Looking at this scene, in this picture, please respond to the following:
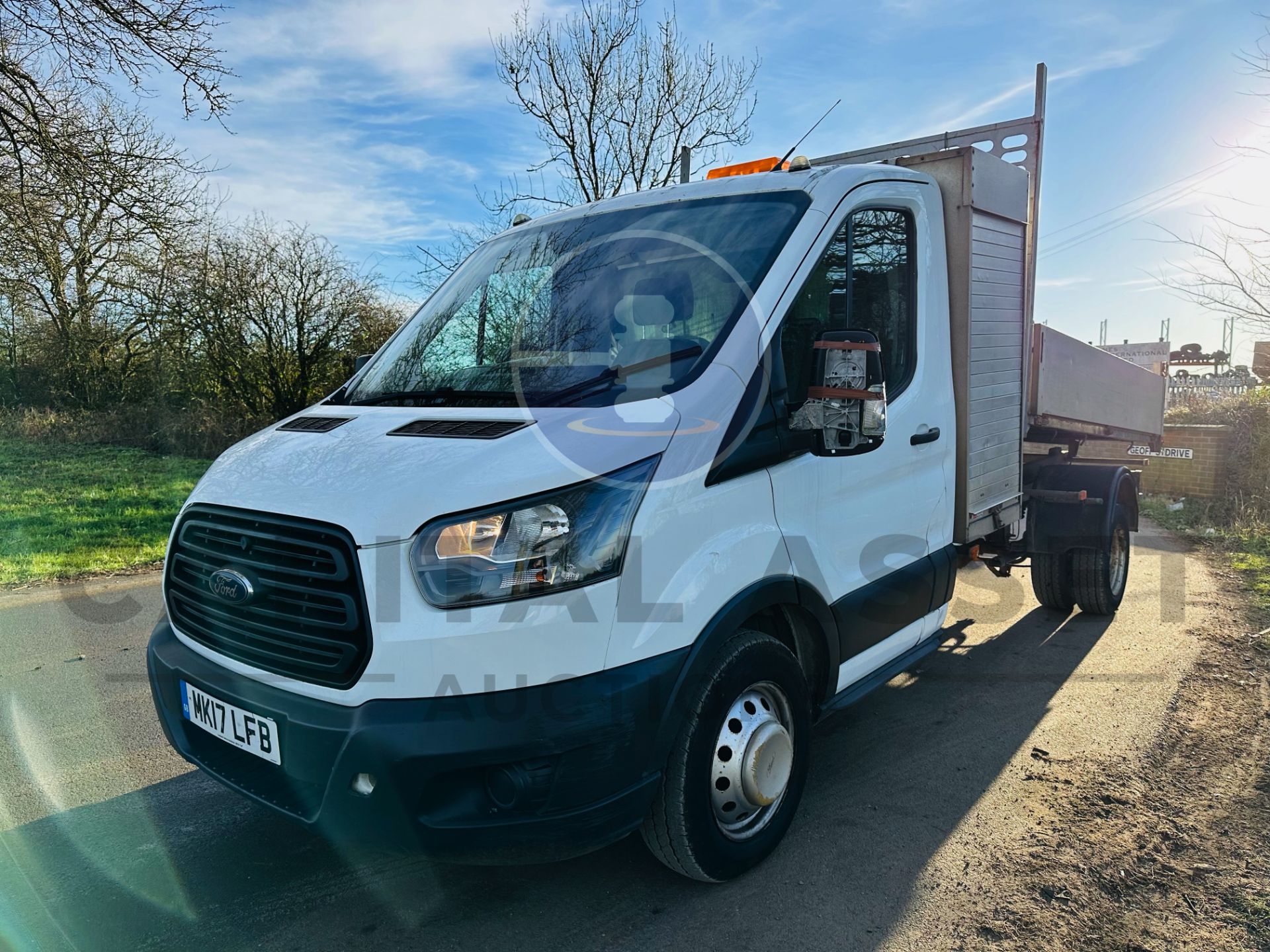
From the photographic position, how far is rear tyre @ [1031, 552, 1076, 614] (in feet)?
20.0

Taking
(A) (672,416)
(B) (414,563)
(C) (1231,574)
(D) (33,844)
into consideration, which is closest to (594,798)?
(B) (414,563)

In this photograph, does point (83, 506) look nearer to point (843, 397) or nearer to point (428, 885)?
point (428, 885)

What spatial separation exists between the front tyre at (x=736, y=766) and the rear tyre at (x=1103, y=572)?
380cm

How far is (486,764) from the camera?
222 cm

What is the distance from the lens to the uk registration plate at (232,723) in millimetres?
2428

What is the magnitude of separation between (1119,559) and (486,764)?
18.5 feet

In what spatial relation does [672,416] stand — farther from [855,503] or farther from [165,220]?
[165,220]

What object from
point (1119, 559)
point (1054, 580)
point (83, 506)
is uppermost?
point (83, 506)

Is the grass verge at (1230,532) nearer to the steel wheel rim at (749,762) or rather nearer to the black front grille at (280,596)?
the steel wheel rim at (749,762)

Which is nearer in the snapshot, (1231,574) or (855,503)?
(855,503)

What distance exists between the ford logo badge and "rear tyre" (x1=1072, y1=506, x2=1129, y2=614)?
5.37 meters

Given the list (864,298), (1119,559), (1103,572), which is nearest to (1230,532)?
(1119,559)

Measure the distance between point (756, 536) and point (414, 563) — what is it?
109 centimetres

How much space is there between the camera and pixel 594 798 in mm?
2340
